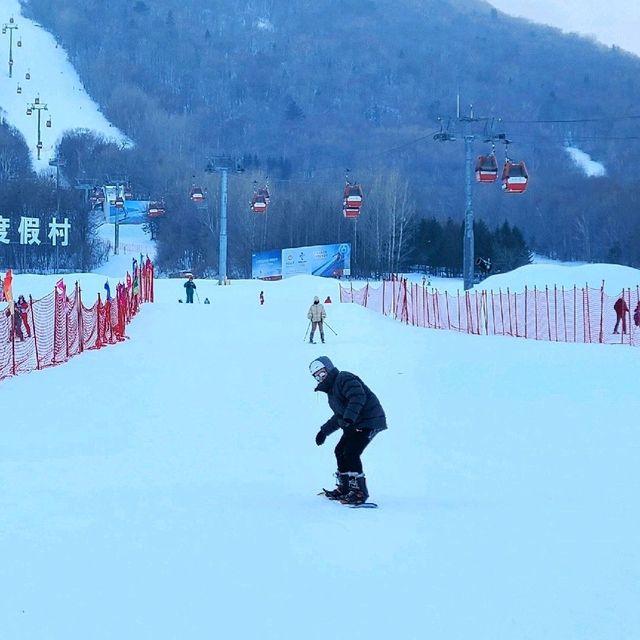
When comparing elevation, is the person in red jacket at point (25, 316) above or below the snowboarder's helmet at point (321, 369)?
below

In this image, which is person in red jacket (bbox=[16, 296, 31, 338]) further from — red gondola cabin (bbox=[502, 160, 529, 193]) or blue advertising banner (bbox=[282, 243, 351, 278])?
blue advertising banner (bbox=[282, 243, 351, 278])

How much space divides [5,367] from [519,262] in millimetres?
58685

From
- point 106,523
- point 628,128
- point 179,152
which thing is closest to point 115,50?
point 179,152

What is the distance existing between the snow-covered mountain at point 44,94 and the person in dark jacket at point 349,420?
116 m

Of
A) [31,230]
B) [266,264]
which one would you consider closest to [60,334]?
[31,230]

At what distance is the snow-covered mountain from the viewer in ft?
454

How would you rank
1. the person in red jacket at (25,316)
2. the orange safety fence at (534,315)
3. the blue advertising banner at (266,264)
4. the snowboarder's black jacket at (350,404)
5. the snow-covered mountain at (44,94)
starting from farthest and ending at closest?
the snow-covered mountain at (44,94), the blue advertising banner at (266,264), the orange safety fence at (534,315), the person in red jacket at (25,316), the snowboarder's black jacket at (350,404)

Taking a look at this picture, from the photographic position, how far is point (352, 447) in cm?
779

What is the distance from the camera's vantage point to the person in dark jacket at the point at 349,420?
758 centimetres

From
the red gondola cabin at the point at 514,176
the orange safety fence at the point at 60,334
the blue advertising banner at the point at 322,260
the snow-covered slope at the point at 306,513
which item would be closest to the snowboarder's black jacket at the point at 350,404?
the snow-covered slope at the point at 306,513

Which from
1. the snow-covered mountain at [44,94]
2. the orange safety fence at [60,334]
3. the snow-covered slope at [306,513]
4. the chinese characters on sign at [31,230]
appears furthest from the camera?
the snow-covered mountain at [44,94]

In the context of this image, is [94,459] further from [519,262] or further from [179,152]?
Result: [179,152]

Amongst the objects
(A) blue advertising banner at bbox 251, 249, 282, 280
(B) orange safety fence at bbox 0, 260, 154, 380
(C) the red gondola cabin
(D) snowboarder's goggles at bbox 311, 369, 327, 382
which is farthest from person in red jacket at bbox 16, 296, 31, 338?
(A) blue advertising banner at bbox 251, 249, 282, 280

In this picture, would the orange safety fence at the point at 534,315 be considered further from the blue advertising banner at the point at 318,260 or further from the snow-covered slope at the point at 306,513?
the blue advertising banner at the point at 318,260
